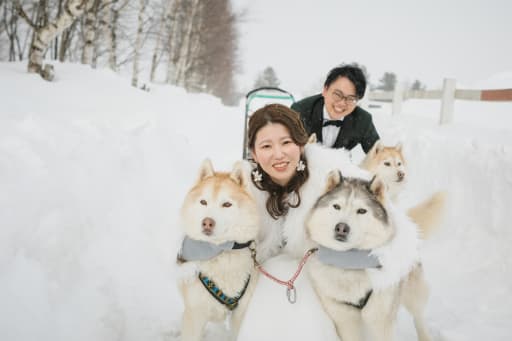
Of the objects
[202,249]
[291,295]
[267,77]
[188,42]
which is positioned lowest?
[291,295]

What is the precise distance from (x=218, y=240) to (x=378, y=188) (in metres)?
0.97

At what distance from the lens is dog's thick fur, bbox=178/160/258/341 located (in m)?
1.96

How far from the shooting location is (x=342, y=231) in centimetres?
182

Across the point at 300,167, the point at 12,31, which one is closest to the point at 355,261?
the point at 300,167

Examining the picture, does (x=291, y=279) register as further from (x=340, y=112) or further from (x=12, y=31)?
(x=12, y=31)

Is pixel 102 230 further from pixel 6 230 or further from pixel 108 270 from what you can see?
pixel 6 230

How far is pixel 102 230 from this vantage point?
2.89 metres

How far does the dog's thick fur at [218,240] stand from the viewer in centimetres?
196

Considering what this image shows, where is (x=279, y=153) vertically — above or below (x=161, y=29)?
below

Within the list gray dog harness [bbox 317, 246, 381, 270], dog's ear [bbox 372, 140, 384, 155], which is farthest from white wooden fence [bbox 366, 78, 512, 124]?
gray dog harness [bbox 317, 246, 381, 270]

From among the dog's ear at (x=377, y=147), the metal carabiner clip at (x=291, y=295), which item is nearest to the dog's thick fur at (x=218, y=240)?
the metal carabiner clip at (x=291, y=295)

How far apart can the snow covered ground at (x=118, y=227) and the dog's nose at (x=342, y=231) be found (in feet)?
2.39

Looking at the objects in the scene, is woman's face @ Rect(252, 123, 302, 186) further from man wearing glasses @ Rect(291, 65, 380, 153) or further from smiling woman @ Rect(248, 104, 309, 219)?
man wearing glasses @ Rect(291, 65, 380, 153)

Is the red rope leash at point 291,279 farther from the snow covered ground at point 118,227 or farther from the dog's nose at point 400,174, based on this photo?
the dog's nose at point 400,174
